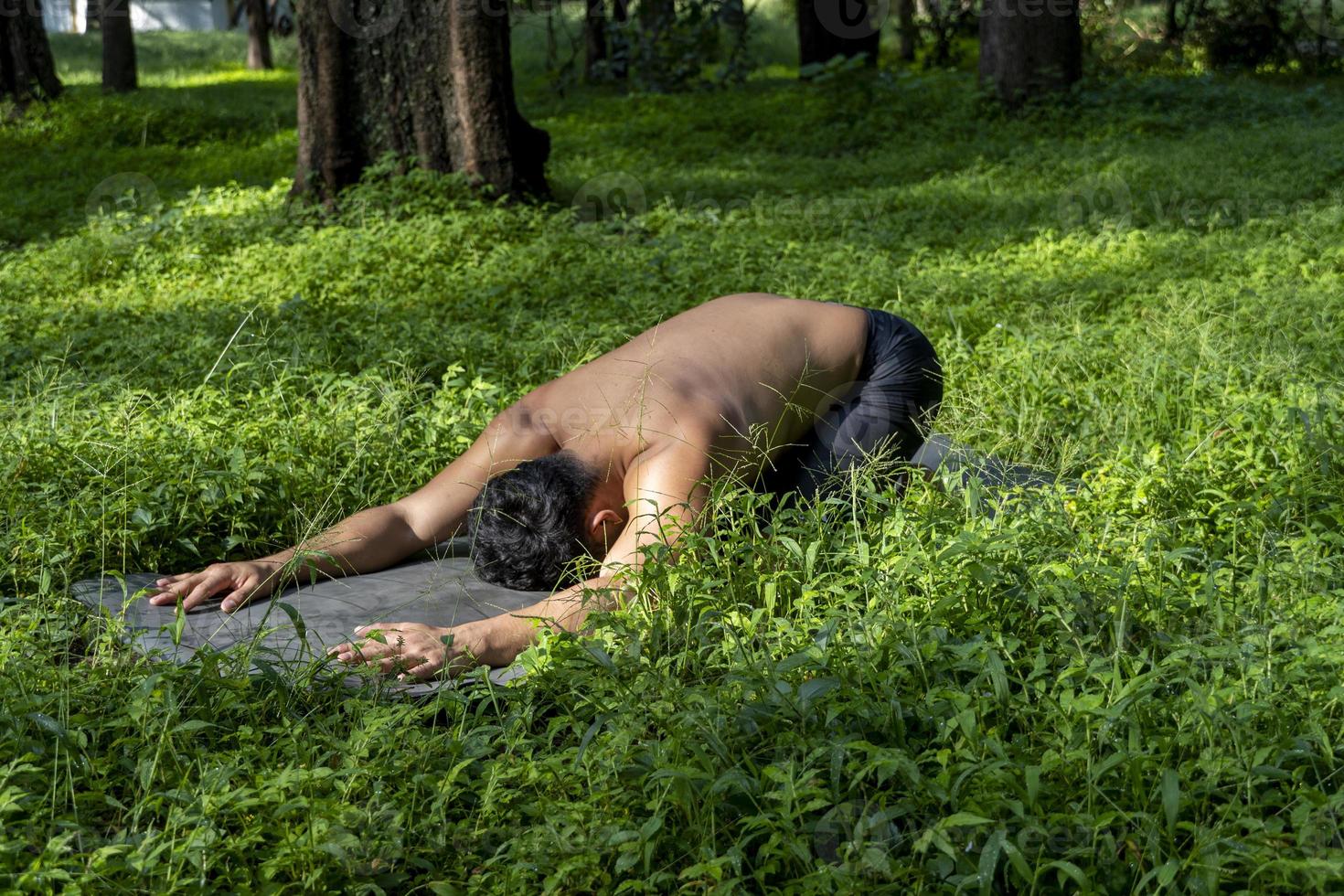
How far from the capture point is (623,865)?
219 centimetres

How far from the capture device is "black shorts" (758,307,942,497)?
158 inches

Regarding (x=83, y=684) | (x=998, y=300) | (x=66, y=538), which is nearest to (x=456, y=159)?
(x=998, y=300)

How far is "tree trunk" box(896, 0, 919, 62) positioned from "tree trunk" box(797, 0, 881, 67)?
2948 mm

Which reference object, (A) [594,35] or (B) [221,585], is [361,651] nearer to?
(B) [221,585]

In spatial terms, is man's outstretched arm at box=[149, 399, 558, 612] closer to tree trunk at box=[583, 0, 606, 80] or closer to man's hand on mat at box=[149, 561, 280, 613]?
man's hand on mat at box=[149, 561, 280, 613]

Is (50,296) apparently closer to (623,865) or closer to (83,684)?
(83,684)

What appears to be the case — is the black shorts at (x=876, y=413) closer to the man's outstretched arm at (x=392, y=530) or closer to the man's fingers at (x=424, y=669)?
the man's outstretched arm at (x=392, y=530)

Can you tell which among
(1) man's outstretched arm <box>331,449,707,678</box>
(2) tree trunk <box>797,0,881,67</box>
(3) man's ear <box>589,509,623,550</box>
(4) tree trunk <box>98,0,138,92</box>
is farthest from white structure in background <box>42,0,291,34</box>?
(1) man's outstretched arm <box>331,449,707,678</box>

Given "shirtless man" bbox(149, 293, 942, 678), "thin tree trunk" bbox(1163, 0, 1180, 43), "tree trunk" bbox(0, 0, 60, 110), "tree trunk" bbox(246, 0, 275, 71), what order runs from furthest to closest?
"tree trunk" bbox(246, 0, 275, 71)
"thin tree trunk" bbox(1163, 0, 1180, 43)
"tree trunk" bbox(0, 0, 60, 110)
"shirtless man" bbox(149, 293, 942, 678)

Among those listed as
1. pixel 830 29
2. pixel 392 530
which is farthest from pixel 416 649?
pixel 830 29

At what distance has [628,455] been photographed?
139 inches

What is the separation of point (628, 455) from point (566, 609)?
0.50 meters

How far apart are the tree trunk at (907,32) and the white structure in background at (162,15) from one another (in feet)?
66.5

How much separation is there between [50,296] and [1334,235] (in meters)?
6.97
